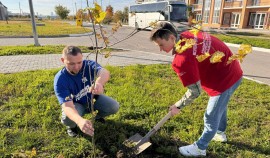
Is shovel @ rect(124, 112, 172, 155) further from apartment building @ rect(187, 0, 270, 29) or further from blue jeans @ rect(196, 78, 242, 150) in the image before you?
apartment building @ rect(187, 0, 270, 29)

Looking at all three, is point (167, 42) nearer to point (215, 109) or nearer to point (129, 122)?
point (215, 109)

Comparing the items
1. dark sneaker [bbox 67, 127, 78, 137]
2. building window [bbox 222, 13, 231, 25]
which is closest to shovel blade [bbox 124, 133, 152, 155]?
dark sneaker [bbox 67, 127, 78, 137]

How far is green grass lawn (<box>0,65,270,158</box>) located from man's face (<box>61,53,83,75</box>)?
0.93 meters

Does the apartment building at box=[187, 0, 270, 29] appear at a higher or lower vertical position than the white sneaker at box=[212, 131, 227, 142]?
higher

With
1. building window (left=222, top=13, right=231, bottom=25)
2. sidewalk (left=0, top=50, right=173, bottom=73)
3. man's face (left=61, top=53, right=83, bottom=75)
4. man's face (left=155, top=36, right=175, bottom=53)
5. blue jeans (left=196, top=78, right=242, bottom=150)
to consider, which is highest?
building window (left=222, top=13, right=231, bottom=25)

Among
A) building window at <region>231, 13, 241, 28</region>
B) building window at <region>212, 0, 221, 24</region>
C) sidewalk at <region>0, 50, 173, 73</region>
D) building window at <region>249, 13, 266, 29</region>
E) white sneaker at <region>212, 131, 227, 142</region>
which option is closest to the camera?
white sneaker at <region>212, 131, 227, 142</region>

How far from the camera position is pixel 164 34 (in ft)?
6.47

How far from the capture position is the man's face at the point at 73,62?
8.02ft

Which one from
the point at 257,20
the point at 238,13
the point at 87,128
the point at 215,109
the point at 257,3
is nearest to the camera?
the point at 87,128

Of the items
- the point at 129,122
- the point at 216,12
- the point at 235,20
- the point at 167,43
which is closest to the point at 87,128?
the point at 167,43

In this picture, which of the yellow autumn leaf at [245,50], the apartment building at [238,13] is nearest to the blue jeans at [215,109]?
the yellow autumn leaf at [245,50]

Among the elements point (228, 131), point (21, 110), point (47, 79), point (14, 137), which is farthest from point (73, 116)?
point (47, 79)

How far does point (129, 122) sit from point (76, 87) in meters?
0.97

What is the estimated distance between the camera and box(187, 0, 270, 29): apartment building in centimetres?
2728
